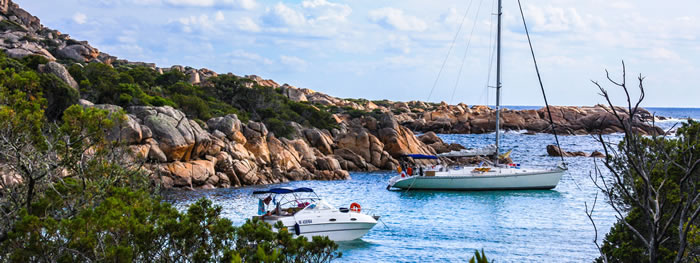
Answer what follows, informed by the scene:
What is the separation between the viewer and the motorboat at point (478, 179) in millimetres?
43906

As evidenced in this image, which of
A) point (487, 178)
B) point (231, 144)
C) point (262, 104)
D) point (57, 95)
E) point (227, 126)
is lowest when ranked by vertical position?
point (487, 178)

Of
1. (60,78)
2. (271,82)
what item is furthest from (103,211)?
(271,82)

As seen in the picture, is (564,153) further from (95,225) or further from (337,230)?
(95,225)

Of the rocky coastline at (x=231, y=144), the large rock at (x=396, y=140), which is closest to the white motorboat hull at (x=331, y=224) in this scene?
the rocky coastline at (x=231, y=144)

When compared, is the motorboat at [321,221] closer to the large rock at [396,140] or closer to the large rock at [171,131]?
the large rock at [171,131]

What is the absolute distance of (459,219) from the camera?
34.6 metres

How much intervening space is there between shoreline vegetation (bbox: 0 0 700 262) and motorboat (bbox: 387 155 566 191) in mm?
5853

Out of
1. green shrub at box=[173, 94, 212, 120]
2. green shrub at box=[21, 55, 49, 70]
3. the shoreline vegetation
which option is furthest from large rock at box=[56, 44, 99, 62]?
green shrub at box=[173, 94, 212, 120]

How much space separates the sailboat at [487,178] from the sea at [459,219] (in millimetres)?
574

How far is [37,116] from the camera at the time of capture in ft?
43.7

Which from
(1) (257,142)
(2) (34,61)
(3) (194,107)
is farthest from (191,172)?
(2) (34,61)

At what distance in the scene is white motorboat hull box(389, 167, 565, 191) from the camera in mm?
43844

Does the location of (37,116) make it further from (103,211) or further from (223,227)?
(223,227)

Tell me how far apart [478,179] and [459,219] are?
980 centimetres
